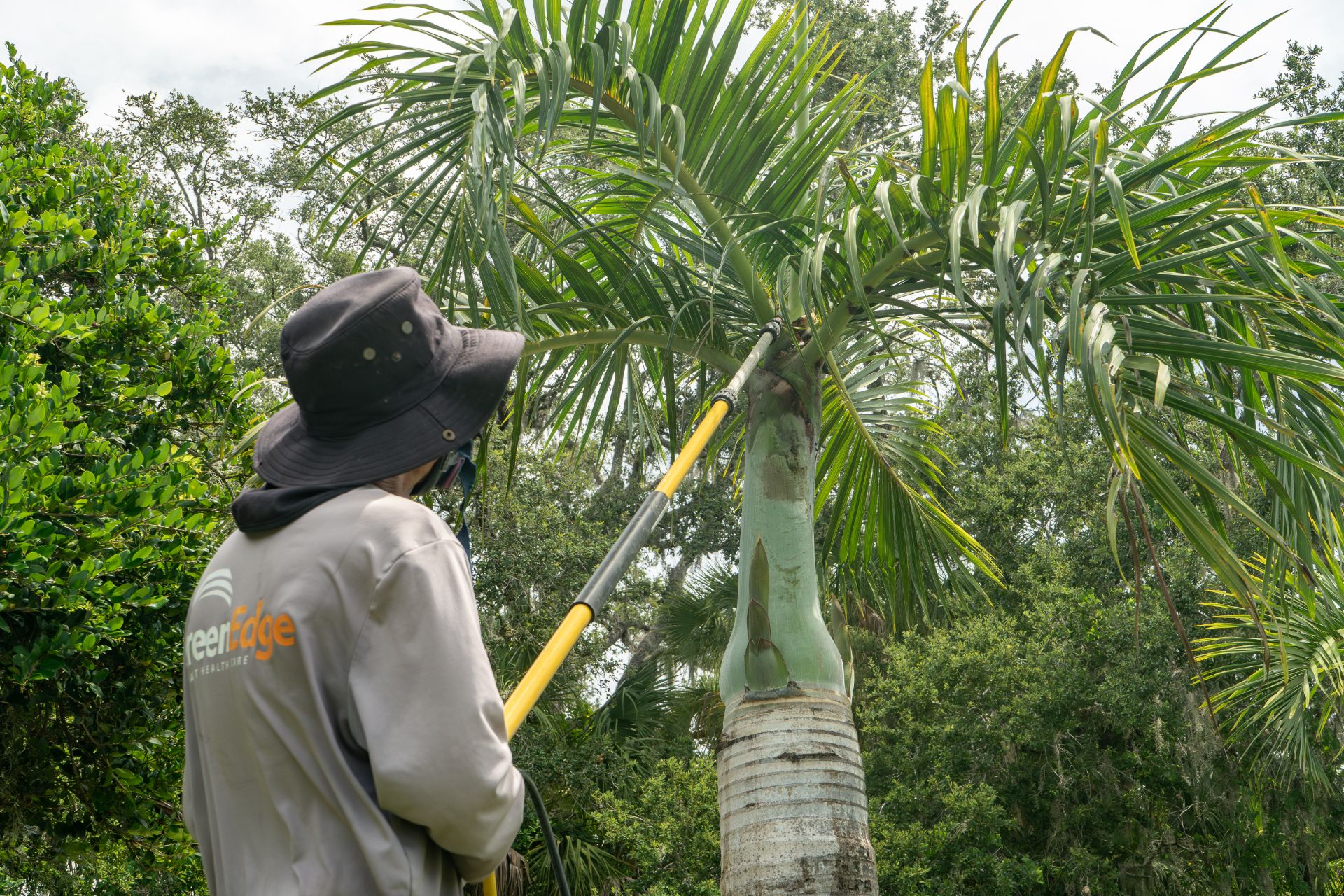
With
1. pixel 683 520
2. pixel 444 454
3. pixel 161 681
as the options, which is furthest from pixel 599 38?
pixel 683 520

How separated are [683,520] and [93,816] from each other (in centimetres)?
1121

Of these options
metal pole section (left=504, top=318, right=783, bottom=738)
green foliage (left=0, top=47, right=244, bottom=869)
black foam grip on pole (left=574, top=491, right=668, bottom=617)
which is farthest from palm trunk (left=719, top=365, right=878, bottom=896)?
green foliage (left=0, top=47, right=244, bottom=869)

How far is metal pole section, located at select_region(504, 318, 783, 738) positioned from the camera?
1.62 m

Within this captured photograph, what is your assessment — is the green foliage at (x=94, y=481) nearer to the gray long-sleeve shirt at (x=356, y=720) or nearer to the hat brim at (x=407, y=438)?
the hat brim at (x=407, y=438)

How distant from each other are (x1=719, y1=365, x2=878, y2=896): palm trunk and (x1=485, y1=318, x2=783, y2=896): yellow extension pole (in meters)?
0.90

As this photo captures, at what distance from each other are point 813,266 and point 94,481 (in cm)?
227

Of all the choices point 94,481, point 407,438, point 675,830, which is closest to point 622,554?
point 407,438

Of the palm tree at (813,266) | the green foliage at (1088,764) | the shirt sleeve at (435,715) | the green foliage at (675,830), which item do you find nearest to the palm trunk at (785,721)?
the palm tree at (813,266)

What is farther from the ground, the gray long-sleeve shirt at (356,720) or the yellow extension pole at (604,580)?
the yellow extension pole at (604,580)

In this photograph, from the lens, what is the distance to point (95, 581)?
3711mm

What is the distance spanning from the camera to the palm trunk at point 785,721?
3146mm

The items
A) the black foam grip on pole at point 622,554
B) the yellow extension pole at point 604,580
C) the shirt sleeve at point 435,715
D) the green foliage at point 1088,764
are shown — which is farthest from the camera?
the green foliage at point 1088,764

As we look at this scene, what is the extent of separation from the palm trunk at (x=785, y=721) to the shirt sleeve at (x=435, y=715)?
1.97 meters

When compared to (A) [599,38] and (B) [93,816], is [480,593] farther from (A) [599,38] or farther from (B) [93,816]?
(A) [599,38]
